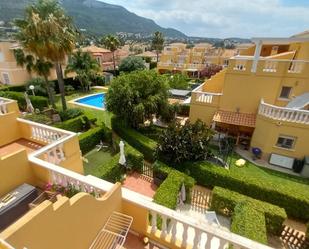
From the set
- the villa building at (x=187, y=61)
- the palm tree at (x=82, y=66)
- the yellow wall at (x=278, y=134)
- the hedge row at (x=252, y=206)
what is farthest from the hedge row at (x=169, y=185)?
the villa building at (x=187, y=61)

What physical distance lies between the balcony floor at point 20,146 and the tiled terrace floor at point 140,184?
560 cm

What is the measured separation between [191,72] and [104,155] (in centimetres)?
3884

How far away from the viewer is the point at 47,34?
16734 mm

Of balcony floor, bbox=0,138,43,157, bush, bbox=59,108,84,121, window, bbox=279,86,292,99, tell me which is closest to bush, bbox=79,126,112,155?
bush, bbox=59,108,84,121

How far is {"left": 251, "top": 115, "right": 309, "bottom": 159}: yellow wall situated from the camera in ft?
42.9

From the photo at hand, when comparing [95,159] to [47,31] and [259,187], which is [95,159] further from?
[47,31]

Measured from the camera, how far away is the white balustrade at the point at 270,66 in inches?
581

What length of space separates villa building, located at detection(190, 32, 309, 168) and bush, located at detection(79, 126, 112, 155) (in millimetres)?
8066

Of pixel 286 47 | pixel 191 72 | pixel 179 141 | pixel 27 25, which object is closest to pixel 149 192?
pixel 179 141

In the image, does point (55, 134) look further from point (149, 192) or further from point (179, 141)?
point (179, 141)

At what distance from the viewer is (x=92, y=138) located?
1585cm

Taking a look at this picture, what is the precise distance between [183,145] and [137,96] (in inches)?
234

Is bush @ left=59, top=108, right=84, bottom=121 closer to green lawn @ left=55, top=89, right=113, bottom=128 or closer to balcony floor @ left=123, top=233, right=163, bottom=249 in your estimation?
green lawn @ left=55, top=89, right=113, bottom=128

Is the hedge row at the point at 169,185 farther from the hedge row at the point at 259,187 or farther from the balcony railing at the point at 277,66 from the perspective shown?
the balcony railing at the point at 277,66
